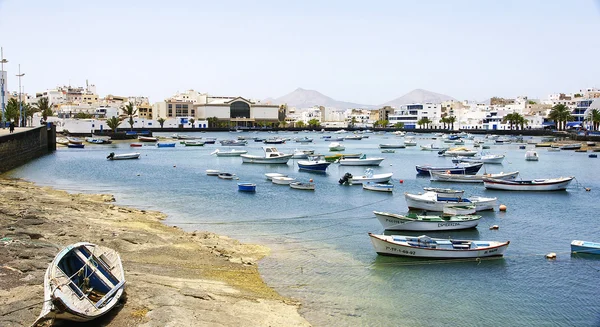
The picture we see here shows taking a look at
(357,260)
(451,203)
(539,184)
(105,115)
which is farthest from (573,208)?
(105,115)

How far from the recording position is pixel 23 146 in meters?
65.6

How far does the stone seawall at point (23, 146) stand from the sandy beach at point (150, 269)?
2748 cm

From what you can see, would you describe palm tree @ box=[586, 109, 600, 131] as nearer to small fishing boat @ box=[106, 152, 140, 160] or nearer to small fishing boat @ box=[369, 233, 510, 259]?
small fishing boat @ box=[106, 152, 140, 160]

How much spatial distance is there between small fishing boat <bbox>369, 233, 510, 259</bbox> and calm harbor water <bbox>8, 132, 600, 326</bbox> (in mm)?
334

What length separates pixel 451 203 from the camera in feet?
117

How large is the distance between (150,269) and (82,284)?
4.52m

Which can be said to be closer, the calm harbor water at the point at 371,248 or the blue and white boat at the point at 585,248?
the calm harbor water at the point at 371,248

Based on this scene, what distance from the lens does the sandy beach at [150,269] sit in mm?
15109

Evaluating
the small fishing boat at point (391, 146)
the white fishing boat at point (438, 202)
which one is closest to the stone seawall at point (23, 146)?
the white fishing boat at point (438, 202)

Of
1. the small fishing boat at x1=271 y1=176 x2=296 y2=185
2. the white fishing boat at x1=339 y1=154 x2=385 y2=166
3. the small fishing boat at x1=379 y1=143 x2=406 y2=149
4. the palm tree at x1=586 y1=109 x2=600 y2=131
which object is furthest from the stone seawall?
the palm tree at x1=586 y1=109 x2=600 y2=131

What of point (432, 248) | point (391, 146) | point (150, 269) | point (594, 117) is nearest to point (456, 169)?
point (432, 248)

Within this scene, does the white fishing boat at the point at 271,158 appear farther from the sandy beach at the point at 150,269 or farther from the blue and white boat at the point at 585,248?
the blue and white boat at the point at 585,248

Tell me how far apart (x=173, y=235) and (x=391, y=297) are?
1102 centimetres

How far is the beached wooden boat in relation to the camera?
43.6 feet
